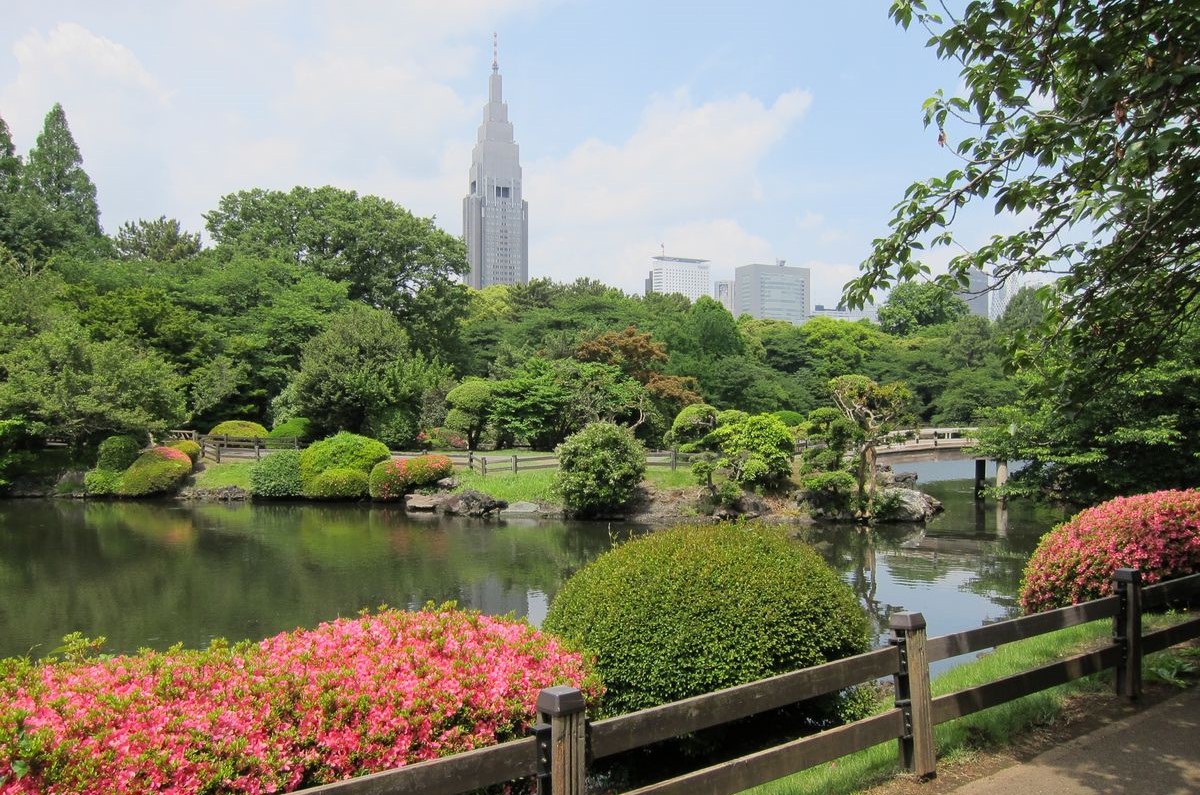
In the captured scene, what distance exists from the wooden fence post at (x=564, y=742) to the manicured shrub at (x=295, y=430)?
3142 centimetres

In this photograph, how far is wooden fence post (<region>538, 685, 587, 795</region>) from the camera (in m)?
3.00

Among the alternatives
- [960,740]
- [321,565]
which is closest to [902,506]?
[321,565]

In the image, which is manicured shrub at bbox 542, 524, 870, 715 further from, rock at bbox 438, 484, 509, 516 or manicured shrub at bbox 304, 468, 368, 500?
manicured shrub at bbox 304, 468, 368, 500

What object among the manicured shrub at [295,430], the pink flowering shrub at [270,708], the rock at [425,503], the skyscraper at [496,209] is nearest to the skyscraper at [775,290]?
the skyscraper at [496,209]

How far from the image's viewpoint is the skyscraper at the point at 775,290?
17675 cm

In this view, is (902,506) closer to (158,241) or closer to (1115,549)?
(1115,549)

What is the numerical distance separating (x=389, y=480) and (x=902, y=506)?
16121 mm

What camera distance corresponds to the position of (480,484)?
26656mm

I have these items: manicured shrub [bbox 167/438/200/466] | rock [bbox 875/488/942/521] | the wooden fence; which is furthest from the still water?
the wooden fence

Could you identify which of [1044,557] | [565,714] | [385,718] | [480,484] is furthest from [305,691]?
[480,484]

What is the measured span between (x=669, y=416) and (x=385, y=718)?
30.8 m

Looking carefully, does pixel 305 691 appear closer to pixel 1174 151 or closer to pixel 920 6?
pixel 920 6

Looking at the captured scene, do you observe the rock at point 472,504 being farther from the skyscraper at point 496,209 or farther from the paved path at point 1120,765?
the skyscraper at point 496,209

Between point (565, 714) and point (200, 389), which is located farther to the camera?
point (200, 389)
